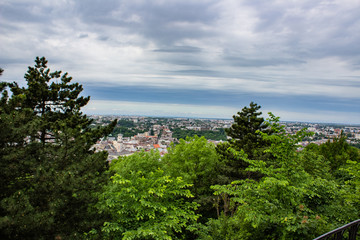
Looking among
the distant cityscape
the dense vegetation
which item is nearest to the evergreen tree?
the distant cityscape

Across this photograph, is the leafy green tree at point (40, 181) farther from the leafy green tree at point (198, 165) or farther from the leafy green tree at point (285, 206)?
the leafy green tree at point (198, 165)

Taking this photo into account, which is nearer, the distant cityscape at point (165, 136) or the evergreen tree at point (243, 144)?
the evergreen tree at point (243, 144)

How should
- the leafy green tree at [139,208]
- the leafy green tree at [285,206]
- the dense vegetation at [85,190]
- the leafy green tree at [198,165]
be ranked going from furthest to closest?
the leafy green tree at [198,165], the leafy green tree at [139,208], the leafy green tree at [285,206], the dense vegetation at [85,190]

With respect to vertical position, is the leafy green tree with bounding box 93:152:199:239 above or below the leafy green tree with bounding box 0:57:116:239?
below

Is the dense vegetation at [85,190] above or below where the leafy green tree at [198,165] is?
above

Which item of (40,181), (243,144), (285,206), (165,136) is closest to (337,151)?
(243,144)

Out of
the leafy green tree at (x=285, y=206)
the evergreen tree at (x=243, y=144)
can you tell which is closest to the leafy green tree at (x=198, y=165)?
the evergreen tree at (x=243, y=144)

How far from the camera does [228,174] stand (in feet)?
56.3

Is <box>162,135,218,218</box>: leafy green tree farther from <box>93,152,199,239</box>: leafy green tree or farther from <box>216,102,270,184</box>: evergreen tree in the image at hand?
<box>93,152,199,239</box>: leafy green tree

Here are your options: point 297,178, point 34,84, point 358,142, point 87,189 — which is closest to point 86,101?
point 34,84

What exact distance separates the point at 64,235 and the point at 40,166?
2.25 metres

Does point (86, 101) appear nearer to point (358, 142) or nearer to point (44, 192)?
point (44, 192)

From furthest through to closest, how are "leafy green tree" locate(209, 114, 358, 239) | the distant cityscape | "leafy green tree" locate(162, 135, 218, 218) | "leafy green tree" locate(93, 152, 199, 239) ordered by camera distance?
the distant cityscape < "leafy green tree" locate(162, 135, 218, 218) < "leafy green tree" locate(93, 152, 199, 239) < "leafy green tree" locate(209, 114, 358, 239)

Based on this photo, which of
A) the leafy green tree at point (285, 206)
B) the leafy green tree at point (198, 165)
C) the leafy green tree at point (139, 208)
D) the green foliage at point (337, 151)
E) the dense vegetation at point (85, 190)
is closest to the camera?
the dense vegetation at point (85, 190)
